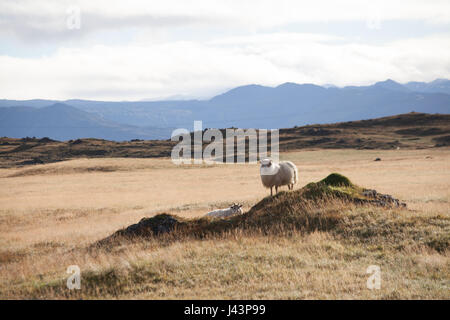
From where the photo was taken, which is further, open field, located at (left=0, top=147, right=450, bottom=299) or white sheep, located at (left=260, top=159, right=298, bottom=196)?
white sheep, located at (left=260, top=159, right=298, bottom=196)

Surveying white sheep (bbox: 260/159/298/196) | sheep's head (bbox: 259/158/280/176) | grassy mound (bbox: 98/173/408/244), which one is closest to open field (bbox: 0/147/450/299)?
grassy mound (bbox: 98/173/408/244)

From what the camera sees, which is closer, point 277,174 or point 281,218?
point 281,218

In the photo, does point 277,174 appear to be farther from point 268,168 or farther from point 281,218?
point 281,218

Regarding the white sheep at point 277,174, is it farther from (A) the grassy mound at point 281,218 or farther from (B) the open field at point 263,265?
(B) the open field at point 263,265

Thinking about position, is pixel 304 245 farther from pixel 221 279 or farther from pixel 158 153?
pixel 158 153

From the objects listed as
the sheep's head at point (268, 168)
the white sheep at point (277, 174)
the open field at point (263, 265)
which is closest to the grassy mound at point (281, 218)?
the open field at point (263, 265)

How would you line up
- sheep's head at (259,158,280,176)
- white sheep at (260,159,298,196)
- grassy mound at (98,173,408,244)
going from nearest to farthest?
grassy mound at (98,173,408,244) → sheep's head at (259,158,280,176) → white sheep at (260,159,298,196)

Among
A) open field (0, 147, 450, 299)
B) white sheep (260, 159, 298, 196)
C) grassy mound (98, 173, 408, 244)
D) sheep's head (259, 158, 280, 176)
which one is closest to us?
open field (0, 147, 450, 299)

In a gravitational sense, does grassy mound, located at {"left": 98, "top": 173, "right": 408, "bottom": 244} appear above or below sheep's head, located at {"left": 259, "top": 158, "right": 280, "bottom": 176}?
below

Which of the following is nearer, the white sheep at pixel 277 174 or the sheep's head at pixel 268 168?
the sheep's head at pixel 268 168

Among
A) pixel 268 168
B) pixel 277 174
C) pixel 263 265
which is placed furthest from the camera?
pixel 277 174

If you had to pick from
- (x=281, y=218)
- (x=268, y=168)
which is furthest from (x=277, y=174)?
(x=281, y=218)

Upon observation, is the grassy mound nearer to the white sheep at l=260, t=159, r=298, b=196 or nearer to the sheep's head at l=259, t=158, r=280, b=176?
the sheep's head at l=259, t=158, r=280, b=176
